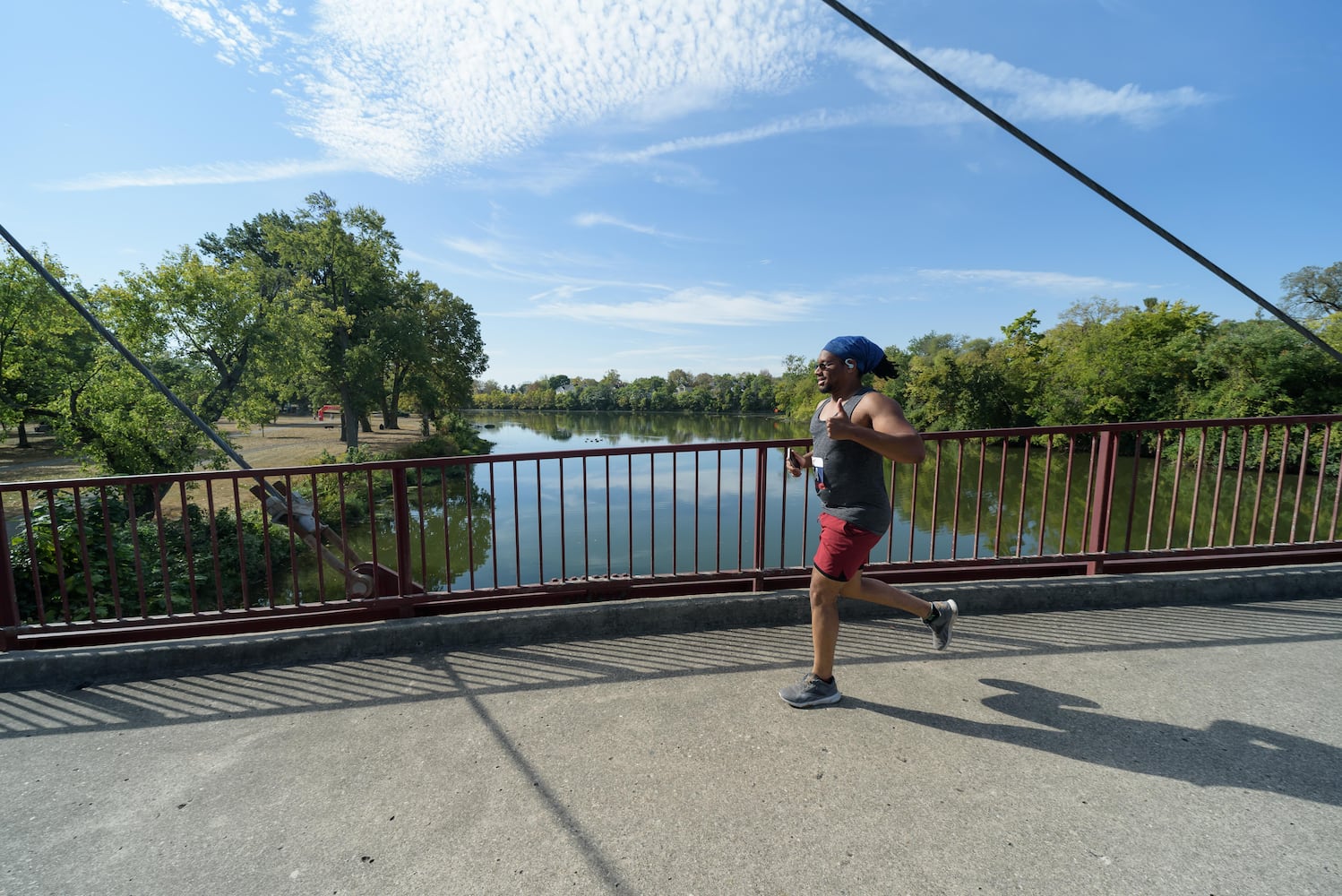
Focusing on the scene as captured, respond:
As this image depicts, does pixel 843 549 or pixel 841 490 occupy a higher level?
pixel 841 490

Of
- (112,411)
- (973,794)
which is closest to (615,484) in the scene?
(112,411)

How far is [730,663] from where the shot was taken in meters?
2.87

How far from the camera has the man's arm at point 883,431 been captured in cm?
210

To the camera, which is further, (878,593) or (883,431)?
(878,593)

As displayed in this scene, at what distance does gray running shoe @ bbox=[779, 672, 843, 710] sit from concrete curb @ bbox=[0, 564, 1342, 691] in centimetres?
85

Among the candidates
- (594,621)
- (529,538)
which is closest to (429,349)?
(529,538)

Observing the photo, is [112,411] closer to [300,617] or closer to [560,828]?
[300,617]

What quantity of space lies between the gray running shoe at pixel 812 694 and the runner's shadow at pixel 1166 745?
0.32ft

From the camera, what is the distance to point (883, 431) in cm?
216

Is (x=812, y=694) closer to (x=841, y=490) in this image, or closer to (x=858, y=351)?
(x=841, y=490)

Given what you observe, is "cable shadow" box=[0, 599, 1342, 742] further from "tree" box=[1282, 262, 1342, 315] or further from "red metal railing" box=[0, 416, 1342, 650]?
"tree" box=[1282, 262, 1342, 315]

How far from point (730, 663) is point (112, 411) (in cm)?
1615

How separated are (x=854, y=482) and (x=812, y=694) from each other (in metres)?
0.92

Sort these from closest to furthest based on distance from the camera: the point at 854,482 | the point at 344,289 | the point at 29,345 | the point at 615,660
Result: the point at 854,482 → the point at 615,660 → the point at 29,345 → the point at 344,289
